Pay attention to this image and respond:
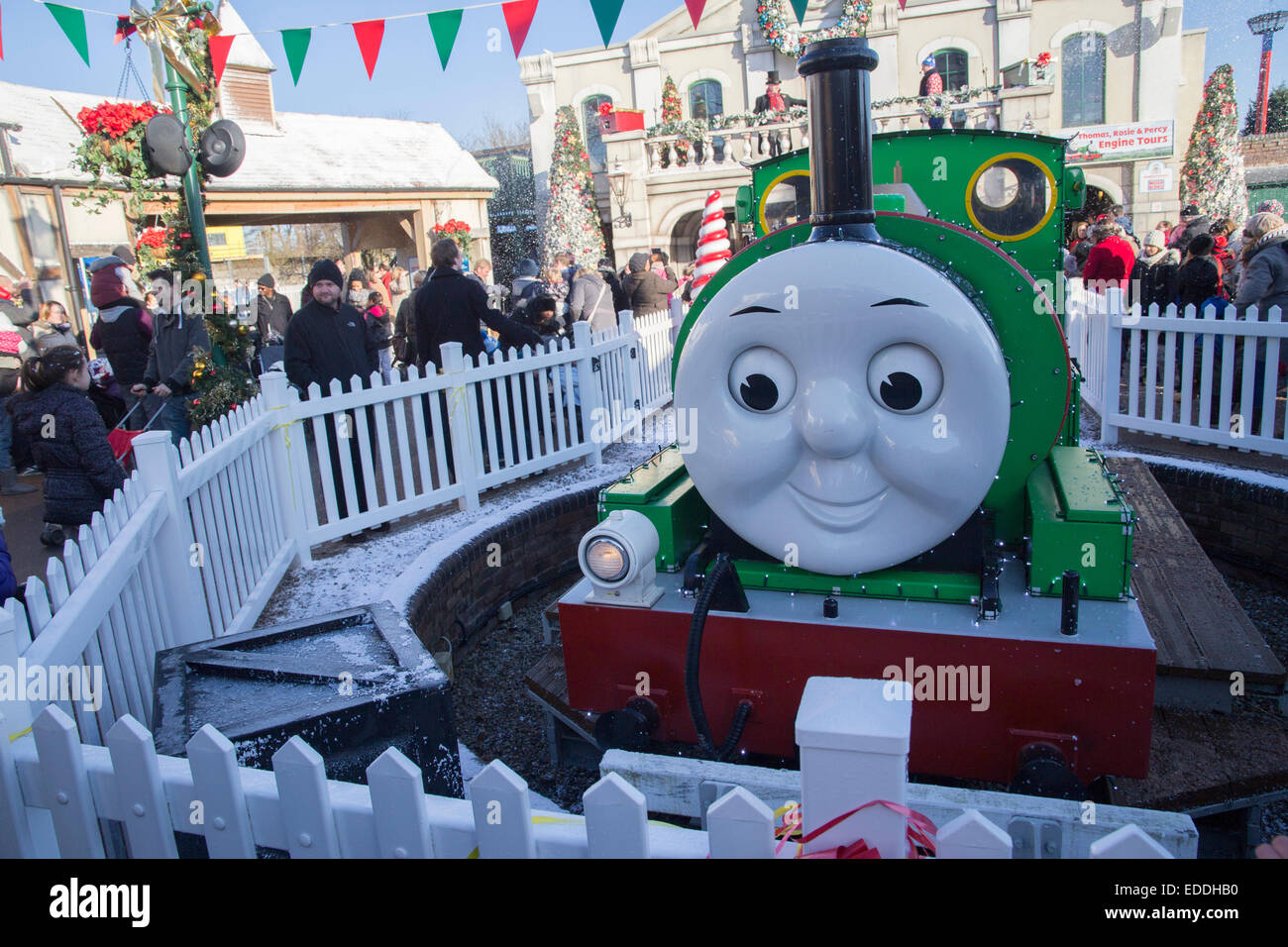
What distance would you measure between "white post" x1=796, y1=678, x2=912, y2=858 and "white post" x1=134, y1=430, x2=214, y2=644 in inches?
98.9

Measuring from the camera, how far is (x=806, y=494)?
250cm

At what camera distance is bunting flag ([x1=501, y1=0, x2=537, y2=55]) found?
5.98m

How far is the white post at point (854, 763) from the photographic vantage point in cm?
120

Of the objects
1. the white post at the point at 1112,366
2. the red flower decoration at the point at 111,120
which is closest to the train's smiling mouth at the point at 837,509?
the white post at the point at 1112,366

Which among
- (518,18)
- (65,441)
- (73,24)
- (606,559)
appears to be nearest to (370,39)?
(518,18)

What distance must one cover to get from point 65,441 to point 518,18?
3944 mm

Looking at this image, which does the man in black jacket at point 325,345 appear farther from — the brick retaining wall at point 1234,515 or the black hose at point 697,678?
the brick retaining wall at point 1234,515

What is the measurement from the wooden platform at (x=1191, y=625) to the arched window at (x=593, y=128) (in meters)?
23.1

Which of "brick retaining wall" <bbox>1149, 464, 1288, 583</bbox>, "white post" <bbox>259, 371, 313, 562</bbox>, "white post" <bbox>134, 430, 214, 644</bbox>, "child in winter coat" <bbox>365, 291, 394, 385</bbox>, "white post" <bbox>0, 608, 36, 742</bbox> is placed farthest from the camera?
"child in winter coat" <bbox>365, 291, 394, 385</bbox>

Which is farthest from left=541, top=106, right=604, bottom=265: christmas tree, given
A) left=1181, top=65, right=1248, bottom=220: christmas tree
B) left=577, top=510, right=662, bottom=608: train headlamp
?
left=577, top=510, right=662, bottom=608: train headlamp

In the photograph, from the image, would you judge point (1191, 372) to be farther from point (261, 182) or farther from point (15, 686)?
point (261, 182)

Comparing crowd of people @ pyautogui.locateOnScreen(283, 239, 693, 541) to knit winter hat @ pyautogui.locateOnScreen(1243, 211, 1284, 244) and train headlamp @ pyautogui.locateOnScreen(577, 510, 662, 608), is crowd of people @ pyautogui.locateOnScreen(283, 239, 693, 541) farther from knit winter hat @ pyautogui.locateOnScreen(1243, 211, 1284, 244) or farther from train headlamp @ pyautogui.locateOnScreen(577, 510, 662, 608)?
knit winter hat @ pyautogui.locateOnScreen(1243, 211, 1284, 244)

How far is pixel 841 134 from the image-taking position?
2.35 m
